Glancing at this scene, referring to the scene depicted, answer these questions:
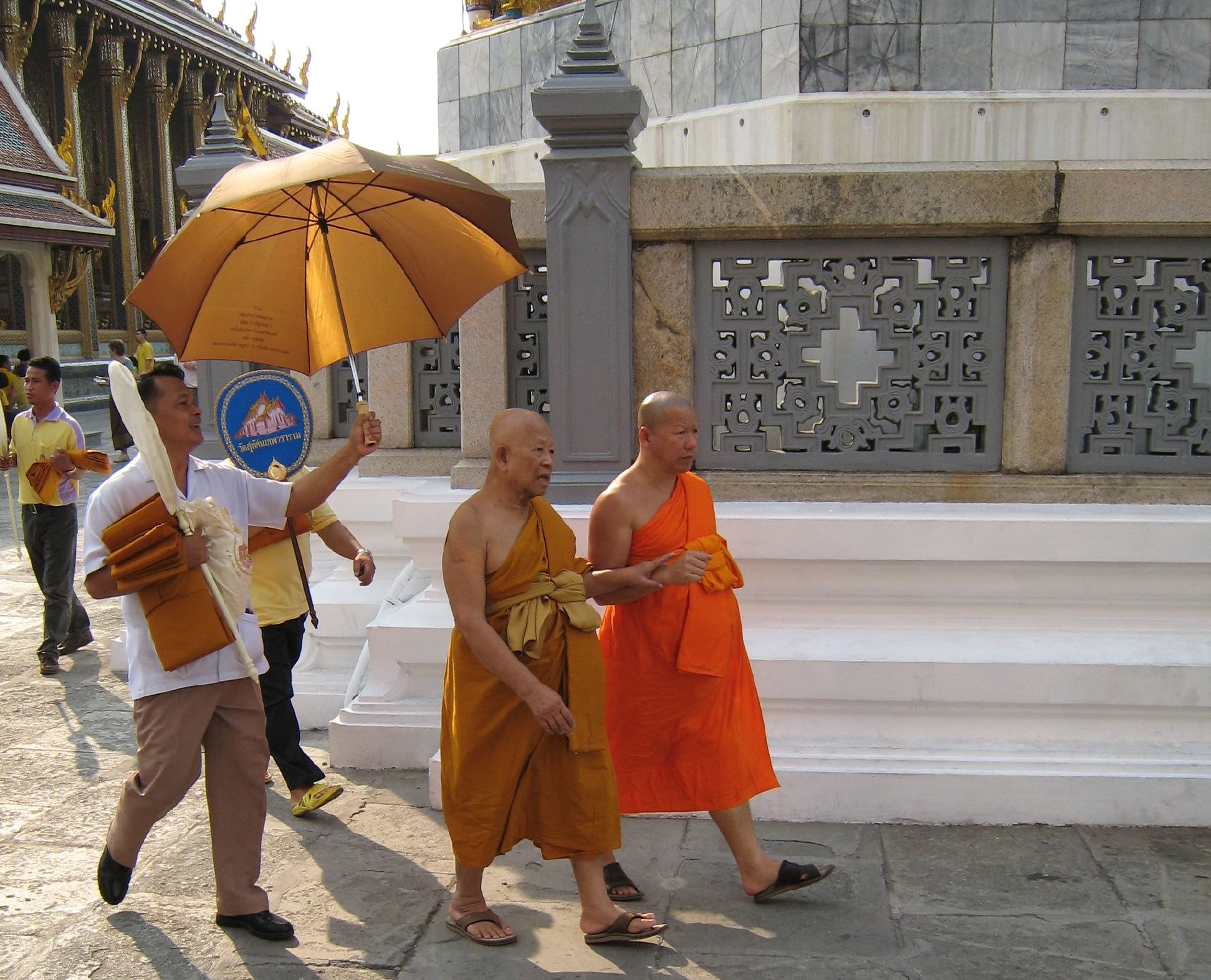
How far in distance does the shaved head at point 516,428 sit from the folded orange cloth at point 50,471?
412 cm

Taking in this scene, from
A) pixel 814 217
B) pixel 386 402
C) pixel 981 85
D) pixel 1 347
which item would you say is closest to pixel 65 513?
pixel 386 402

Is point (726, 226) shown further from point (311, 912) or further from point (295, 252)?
point (311, 912)

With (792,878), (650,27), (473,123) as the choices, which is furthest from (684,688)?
(473,123)

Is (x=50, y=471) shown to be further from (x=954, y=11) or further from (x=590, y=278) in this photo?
(x=954, y=11)

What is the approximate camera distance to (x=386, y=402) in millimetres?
6082

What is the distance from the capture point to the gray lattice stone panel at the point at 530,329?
5.23 metres

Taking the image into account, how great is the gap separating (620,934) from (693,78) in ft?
20.6

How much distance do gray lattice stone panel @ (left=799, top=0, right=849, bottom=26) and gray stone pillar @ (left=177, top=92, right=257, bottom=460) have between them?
345 centimetres

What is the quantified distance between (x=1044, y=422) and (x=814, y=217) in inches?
50.0

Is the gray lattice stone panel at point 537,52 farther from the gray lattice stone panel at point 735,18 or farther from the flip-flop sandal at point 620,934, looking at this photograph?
the flip-flop sandal at point 620,934

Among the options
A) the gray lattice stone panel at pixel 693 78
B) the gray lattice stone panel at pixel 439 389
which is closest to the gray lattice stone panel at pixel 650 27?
the gray lattice stone panel at pixel 693 78

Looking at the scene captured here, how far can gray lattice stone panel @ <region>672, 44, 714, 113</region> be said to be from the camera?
796cm

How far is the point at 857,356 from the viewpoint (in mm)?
5016

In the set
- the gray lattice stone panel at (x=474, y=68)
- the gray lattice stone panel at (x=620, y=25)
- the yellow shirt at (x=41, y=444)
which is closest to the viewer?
the yellow shirt at (x=41, y=444)
